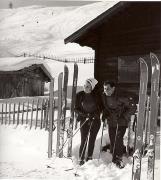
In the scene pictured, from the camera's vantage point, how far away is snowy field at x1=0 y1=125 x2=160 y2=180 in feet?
16.8

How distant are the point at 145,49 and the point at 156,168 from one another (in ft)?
11.1

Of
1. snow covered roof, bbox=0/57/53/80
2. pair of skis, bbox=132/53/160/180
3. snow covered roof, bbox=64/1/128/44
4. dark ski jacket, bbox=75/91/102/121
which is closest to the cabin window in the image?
snow covered roof, bbox=64/1/128/44

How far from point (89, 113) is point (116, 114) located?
403 mm

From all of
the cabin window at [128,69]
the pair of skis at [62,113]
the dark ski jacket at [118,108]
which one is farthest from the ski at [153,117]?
the cabin window at [128,69]

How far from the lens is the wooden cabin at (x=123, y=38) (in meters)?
7.67

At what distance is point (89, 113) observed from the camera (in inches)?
217

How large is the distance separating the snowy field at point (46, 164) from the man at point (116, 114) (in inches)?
8.3

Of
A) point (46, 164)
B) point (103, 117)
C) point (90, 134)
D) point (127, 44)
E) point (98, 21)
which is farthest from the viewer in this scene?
point (127, 44)

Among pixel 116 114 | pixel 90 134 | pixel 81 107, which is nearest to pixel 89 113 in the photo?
pixel 81 107

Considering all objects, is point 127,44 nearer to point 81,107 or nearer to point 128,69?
point 128,69

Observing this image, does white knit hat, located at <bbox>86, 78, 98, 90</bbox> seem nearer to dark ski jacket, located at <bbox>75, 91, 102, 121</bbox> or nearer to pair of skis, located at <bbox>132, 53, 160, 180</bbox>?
dark ski jacket, located at <bbox>75, 91, 102, 121</bbox>

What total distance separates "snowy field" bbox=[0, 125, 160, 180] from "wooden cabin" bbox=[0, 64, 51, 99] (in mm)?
7450

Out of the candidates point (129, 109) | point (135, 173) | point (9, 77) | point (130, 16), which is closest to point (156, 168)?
point (135, 173)

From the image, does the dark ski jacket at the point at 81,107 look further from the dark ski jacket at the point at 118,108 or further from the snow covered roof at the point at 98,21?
the snow covered roof at the point at 98,21
